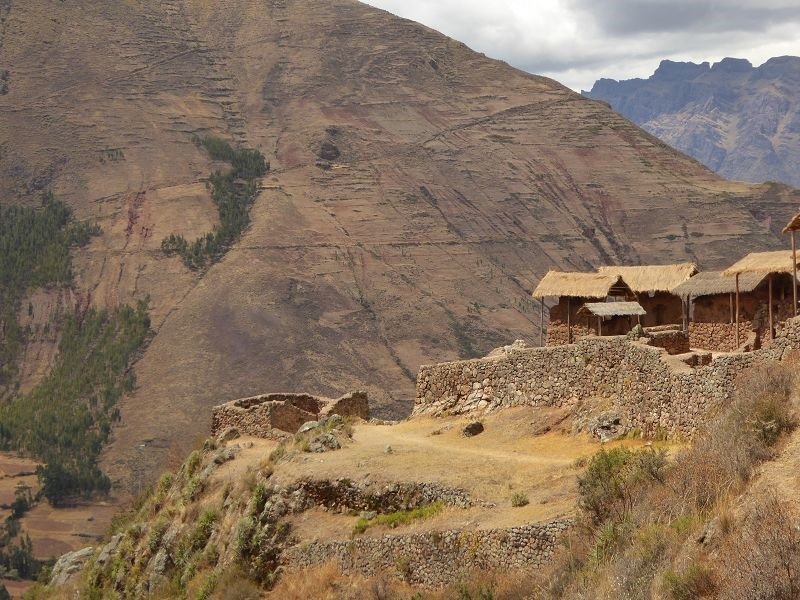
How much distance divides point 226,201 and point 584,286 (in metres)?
90.2

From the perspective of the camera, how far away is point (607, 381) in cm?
2473

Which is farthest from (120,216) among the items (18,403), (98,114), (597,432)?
(597,432)

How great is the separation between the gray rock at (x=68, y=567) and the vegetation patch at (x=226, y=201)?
7225 cm

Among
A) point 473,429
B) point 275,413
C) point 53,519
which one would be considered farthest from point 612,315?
point 53,519

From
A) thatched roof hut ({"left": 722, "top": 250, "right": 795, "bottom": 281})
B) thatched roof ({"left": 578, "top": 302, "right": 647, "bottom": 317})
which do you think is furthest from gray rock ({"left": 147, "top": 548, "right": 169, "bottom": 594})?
thatched roof hut ({"left": 722, "top": 250, "right": 795, "bottom": 281})

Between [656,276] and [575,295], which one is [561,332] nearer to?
[575,295]

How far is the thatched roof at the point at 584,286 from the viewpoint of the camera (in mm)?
36312

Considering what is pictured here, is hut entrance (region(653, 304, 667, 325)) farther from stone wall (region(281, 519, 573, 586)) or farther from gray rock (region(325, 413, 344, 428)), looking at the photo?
stone wall (region(281, 519, 573, 586))


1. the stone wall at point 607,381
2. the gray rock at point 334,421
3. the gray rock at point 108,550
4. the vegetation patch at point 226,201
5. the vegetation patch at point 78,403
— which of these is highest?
the vegetation patch at point 226,201

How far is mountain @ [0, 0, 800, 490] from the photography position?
329 feet

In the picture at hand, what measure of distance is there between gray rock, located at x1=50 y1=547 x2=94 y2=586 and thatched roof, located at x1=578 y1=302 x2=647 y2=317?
53.8 ft

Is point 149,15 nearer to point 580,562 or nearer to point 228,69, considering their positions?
point 228,69

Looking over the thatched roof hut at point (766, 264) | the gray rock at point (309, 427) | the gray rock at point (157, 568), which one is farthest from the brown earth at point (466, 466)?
the thatched roof hut at point (766, 264)

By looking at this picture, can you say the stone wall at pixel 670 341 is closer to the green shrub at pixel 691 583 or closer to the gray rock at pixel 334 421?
the gray rock at pixel 334 421
